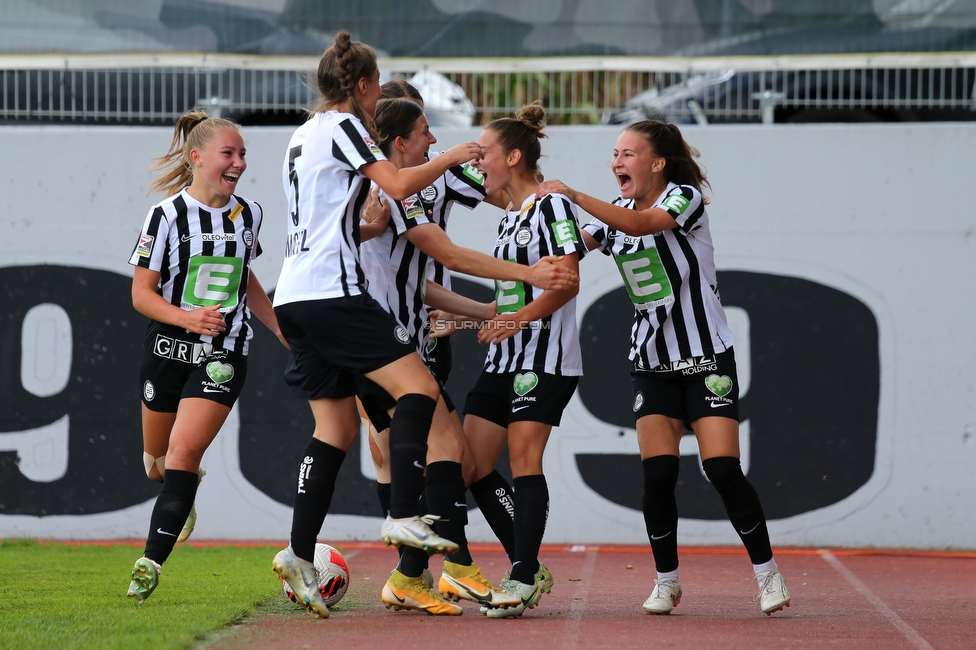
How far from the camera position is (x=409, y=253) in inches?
169

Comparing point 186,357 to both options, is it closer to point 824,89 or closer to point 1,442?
point 1,442

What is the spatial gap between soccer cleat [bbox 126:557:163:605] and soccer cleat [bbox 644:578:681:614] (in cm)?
192

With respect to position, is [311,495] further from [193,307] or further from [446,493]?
[193,307]

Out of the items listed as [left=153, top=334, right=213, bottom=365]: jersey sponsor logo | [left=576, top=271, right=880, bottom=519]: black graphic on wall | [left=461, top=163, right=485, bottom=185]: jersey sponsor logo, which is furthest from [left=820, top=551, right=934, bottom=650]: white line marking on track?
[left=153, top=334, right=213, bottom=365]: jersey sponsor logo

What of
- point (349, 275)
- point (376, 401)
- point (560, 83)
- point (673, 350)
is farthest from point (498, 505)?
point (560, 83)

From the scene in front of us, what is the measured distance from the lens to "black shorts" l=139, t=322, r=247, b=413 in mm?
4383

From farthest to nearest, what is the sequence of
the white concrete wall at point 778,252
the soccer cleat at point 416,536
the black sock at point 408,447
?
1. the white concrete wall at point 778,252
2. the black sock at point 408,447
3. the soccer cleat at point 416,536

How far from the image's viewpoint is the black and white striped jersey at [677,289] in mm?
4293

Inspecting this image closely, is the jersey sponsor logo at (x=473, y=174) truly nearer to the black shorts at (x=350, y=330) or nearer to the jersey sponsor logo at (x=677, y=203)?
the jersey sponsor logo at (x=677, y=203)

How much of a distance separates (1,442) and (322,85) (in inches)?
168

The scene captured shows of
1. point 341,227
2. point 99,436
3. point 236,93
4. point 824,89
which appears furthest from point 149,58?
point 824,89

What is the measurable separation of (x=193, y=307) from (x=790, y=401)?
3893mm

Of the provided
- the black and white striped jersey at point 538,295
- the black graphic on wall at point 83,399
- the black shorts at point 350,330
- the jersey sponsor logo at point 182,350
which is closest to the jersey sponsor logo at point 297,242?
the black shorts at point 350,330

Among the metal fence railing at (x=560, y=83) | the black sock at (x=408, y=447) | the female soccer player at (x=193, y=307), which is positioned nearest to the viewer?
the black sock at (x=408, y=447)
